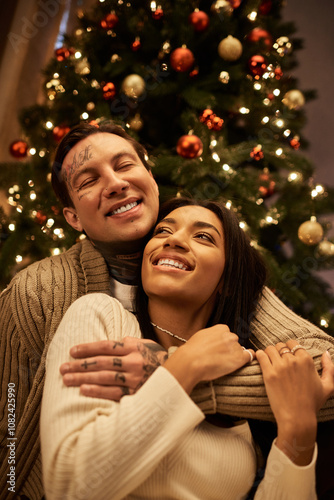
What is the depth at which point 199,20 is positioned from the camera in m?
1.78

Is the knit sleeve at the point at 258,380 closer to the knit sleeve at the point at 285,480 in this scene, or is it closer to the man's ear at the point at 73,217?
the knit sleeve at the point at 285,480

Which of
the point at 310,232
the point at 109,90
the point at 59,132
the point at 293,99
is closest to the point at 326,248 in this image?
the point at 310,232

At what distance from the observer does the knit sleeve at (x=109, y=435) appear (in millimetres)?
678

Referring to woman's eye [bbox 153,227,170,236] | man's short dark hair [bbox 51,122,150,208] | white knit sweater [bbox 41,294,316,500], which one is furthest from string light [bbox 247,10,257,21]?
white knit sweater [bbox 41,294,316,500]

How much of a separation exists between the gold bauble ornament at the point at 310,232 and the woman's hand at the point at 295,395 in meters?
0.92

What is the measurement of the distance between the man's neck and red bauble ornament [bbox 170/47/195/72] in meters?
0.92

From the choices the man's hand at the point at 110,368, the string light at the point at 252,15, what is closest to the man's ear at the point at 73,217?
the man's hand at the point at 110,368

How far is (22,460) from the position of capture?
105cm

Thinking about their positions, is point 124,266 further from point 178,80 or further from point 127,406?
point 178,80

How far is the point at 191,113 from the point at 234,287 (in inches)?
36.6

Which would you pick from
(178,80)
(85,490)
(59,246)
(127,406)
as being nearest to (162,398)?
(127,406)

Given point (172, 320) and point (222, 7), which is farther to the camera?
point (222, 7)

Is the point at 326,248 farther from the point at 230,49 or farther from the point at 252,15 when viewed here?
the point at 252,15

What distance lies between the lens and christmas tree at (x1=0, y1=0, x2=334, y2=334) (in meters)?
1.74
